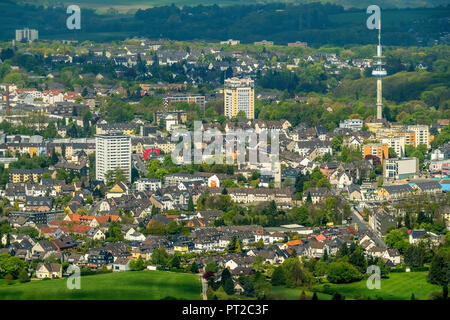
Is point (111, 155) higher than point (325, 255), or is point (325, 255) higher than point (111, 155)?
point (111, 155)

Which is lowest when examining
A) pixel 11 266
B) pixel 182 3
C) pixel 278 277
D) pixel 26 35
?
pixel 11 266

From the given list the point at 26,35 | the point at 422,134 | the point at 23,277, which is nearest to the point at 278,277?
the point at 23,277

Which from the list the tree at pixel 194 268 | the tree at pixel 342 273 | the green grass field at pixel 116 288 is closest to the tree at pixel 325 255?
the tree at pixel 342 273

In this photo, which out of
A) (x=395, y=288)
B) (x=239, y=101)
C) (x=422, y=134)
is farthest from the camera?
(x=239, y=101)

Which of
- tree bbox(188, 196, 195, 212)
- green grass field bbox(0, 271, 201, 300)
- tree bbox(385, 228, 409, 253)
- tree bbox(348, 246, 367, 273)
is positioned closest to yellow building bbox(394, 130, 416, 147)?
tree bbox(188, 196, 195, 212)

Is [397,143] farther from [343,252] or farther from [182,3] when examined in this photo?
[182,3]

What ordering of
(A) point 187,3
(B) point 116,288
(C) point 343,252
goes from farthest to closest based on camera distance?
(A) point 187,3
(C) point 343,252
(B) point 116,288

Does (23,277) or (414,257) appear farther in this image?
(414,257)
